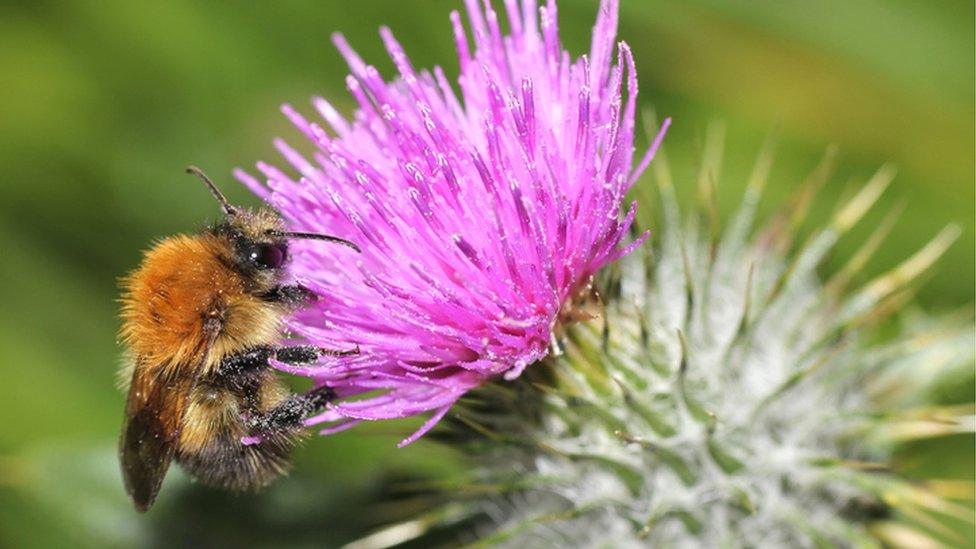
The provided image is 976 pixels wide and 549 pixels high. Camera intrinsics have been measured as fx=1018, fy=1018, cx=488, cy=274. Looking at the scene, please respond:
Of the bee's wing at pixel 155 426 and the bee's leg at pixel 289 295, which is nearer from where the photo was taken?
the bee's wing at pixel 155 426

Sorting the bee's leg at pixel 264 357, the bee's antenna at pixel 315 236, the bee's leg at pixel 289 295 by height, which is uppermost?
the bee's antenna at pixel 315 236

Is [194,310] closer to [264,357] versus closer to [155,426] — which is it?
[264,357]

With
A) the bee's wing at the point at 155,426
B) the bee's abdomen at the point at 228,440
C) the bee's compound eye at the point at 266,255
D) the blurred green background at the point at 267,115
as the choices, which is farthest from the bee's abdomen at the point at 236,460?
the blurred green background at the point at 267,115

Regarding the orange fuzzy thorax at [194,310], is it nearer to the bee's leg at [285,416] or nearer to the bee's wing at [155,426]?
the bee's wing at [155,426]

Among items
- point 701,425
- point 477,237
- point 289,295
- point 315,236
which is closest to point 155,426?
point 289,295

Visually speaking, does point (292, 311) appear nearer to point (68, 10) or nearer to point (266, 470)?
point (266, 470)

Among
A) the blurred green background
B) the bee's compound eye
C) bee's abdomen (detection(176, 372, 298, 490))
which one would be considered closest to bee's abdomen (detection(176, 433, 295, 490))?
bee's abdomen (detection(176, 372, 298, 490))
